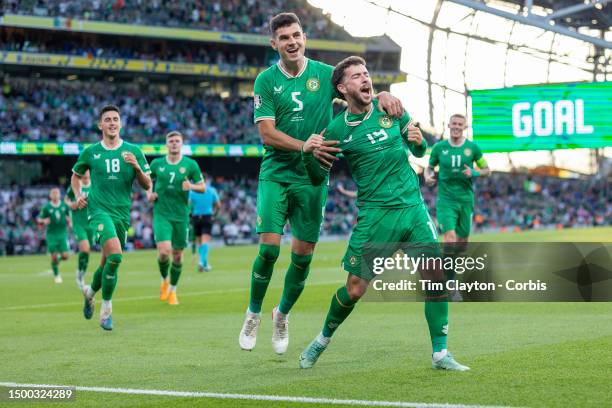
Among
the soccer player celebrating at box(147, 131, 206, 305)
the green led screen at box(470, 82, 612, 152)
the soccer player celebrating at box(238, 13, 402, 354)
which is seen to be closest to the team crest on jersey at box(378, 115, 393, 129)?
the soccer player celebrating at box(238, 13, 402, 354)

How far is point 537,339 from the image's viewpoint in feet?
31.9

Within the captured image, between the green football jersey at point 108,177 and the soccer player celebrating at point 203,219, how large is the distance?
11.1 meters

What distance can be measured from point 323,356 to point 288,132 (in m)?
1.97

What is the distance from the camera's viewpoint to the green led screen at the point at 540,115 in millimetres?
32781

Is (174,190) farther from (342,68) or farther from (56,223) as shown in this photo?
(56,223)

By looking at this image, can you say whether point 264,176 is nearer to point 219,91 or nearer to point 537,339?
point 537,339

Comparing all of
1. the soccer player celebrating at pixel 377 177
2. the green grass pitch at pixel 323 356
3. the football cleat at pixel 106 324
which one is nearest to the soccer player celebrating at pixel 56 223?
the green grass pitch at pixel 323 356

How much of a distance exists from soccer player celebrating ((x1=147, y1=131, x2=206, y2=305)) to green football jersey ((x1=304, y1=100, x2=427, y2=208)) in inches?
324

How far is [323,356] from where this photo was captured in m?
9.02

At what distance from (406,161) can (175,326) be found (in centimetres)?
511

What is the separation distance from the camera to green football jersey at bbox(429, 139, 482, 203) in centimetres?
1598

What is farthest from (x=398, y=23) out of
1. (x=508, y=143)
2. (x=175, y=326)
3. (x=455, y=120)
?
(x=175, y=326)

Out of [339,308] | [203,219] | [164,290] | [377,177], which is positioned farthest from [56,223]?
[377,177]

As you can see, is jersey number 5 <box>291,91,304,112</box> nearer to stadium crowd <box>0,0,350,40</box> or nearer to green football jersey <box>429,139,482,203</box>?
green football jersey <box>429,139,482,203</box>
